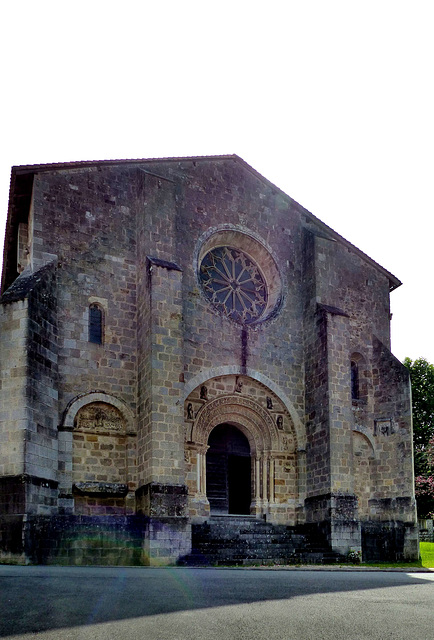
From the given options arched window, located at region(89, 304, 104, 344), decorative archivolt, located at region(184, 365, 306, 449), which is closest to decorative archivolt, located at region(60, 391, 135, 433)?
arched window, located at region(89, 304, 104, 344)

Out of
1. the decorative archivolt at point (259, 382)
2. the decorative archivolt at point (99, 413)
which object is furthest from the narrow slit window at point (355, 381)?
the decorative archivolt at point (99, 413)

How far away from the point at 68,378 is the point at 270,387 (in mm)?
6298

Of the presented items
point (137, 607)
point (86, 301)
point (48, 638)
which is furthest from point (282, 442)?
point (48, 638)

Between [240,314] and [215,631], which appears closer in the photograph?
[215,631]

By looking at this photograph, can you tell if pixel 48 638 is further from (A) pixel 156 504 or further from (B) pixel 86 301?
(B) pixel 86 301

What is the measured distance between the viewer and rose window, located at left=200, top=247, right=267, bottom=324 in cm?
2273

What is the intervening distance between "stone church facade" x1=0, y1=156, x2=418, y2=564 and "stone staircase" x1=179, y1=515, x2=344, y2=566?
35cm

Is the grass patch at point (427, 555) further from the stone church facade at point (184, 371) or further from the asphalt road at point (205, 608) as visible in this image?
the asphalt road at point (205, 608)

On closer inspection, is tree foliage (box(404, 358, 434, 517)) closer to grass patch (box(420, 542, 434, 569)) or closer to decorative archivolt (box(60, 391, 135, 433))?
grass patch (box(420, 542, 434, 569))

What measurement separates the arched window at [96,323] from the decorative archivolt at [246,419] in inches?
141

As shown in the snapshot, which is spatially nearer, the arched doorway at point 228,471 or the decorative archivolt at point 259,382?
the decorative archivolt at point 259,382

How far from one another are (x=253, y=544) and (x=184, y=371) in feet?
16.3

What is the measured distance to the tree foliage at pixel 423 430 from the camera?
128 feet

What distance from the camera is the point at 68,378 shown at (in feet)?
63.0
